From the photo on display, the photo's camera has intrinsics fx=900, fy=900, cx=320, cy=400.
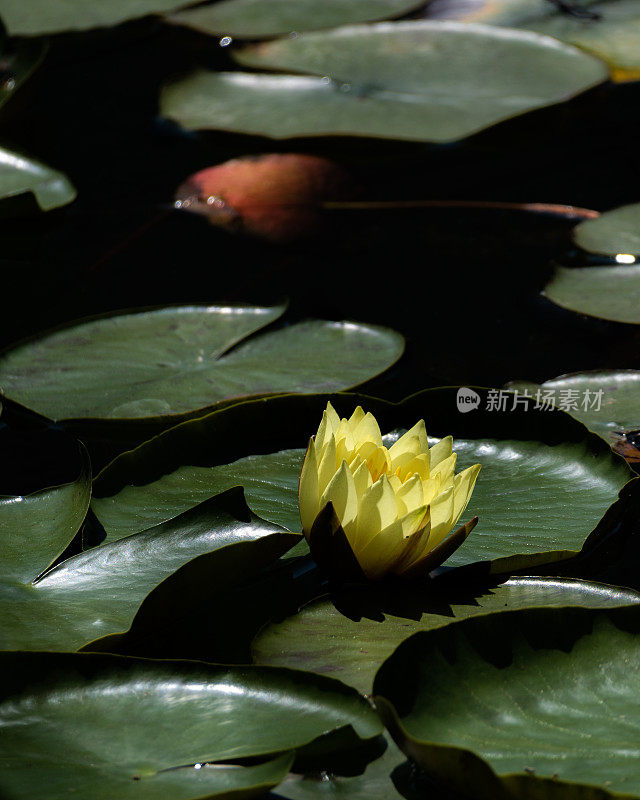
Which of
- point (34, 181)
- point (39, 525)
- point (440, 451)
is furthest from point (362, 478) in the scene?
point (34, 181)

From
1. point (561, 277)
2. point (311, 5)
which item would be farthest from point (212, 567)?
point (311, 5)

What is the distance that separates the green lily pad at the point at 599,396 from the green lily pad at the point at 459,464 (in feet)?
0.53

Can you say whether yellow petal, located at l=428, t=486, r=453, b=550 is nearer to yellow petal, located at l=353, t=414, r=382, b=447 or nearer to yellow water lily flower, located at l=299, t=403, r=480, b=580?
yellow water lily flower, located at l=299, t=403, r=480, b=580

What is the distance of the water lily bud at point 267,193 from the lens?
214 centimetres

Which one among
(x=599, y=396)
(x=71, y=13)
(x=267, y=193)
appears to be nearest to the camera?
(x=599, y=396)

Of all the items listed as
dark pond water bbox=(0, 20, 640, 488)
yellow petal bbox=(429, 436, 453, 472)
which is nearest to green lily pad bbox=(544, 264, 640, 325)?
dark pond water bbox=(0, 20, 640, 488)

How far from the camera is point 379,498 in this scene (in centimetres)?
102

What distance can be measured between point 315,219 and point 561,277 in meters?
0.62

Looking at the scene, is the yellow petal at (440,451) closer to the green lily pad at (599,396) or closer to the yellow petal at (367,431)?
the yellow petal at (367,431)

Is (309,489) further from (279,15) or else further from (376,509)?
(279,15)

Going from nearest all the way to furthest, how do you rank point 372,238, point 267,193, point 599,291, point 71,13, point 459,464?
point 459,464 → point 599,291 → point 372,238 → point 267,193 → point 71,13

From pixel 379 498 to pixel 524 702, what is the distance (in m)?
0.26

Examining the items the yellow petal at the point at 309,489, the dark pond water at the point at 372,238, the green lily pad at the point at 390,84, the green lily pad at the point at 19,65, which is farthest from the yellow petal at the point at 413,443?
the green lily pad at the point at 19,65

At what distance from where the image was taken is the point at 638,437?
1430mm
